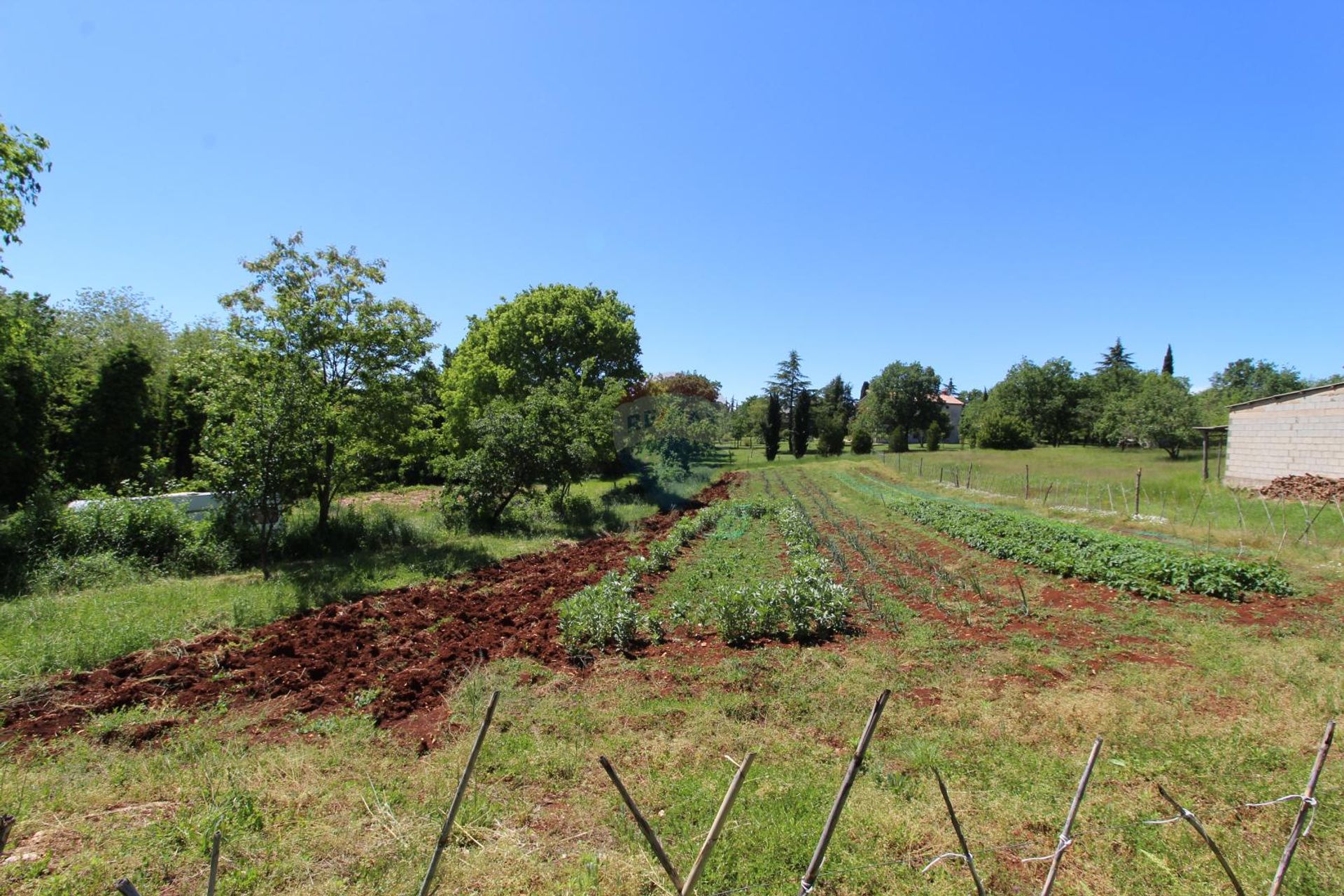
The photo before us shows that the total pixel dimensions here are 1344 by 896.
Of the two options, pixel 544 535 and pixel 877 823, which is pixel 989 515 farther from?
pixel 877 823

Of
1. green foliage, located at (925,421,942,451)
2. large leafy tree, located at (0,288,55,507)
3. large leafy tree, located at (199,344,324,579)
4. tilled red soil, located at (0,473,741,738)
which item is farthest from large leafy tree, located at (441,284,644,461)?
green foliage, located at (925,421,942,451)

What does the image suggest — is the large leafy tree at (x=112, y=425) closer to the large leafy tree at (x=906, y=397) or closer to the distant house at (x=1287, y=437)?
the distant house at (x=1287, y=437)

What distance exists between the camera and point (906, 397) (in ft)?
249

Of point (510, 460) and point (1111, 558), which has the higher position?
point (510, 460)

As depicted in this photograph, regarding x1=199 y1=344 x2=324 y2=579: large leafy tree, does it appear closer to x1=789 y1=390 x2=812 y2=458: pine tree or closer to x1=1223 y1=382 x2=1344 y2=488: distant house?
x1=1223 y1=382 x2=1344 y2=488: distant house

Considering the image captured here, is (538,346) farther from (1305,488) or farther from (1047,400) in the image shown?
(1047,400)

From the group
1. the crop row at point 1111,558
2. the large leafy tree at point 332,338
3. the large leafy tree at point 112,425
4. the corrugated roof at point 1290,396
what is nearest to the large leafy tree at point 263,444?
the large leafy tree at point 332,338

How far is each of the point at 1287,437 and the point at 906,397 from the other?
184 feet

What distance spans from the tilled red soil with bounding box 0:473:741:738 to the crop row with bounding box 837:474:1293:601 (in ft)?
31.8

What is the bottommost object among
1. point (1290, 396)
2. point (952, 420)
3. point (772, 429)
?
point (772, 429)

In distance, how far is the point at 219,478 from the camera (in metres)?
12.6

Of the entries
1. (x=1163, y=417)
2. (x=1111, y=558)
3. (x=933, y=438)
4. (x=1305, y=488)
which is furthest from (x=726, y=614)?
(x=933, y=438)

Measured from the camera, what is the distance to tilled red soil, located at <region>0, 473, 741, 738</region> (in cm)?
628

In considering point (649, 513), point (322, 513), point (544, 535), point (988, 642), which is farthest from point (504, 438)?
point (988, 642)
